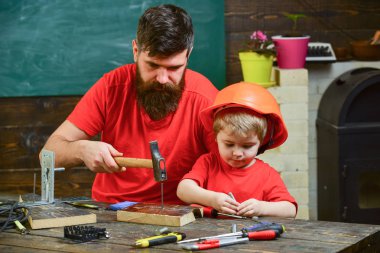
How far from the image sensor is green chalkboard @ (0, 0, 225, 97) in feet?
15.2

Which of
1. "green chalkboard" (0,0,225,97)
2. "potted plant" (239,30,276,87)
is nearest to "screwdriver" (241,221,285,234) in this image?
"potted plant" (239,30,276,87)

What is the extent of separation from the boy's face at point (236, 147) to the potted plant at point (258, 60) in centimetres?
182

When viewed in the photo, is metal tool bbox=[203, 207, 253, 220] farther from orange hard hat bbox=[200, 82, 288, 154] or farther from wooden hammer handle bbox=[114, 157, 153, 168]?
orange hard hat bbox=[200, 82, 288, 154]

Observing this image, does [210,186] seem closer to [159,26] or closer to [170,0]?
[159,26]

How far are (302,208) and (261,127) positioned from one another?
6.80ft

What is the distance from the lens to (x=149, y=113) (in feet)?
9.95

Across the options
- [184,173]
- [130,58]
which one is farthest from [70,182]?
[184,173]

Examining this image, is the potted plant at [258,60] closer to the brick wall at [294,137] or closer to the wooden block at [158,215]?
the brick wall at [294,137]

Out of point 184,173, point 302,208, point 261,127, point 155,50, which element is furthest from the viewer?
point 302,208

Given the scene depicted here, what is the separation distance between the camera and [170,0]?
15.3 feet

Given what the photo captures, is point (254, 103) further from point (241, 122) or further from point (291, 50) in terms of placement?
point (291, 50)

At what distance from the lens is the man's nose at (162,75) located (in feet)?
9.52

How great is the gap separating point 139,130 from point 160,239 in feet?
3.24

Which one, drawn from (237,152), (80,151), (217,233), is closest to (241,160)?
(237,152)
